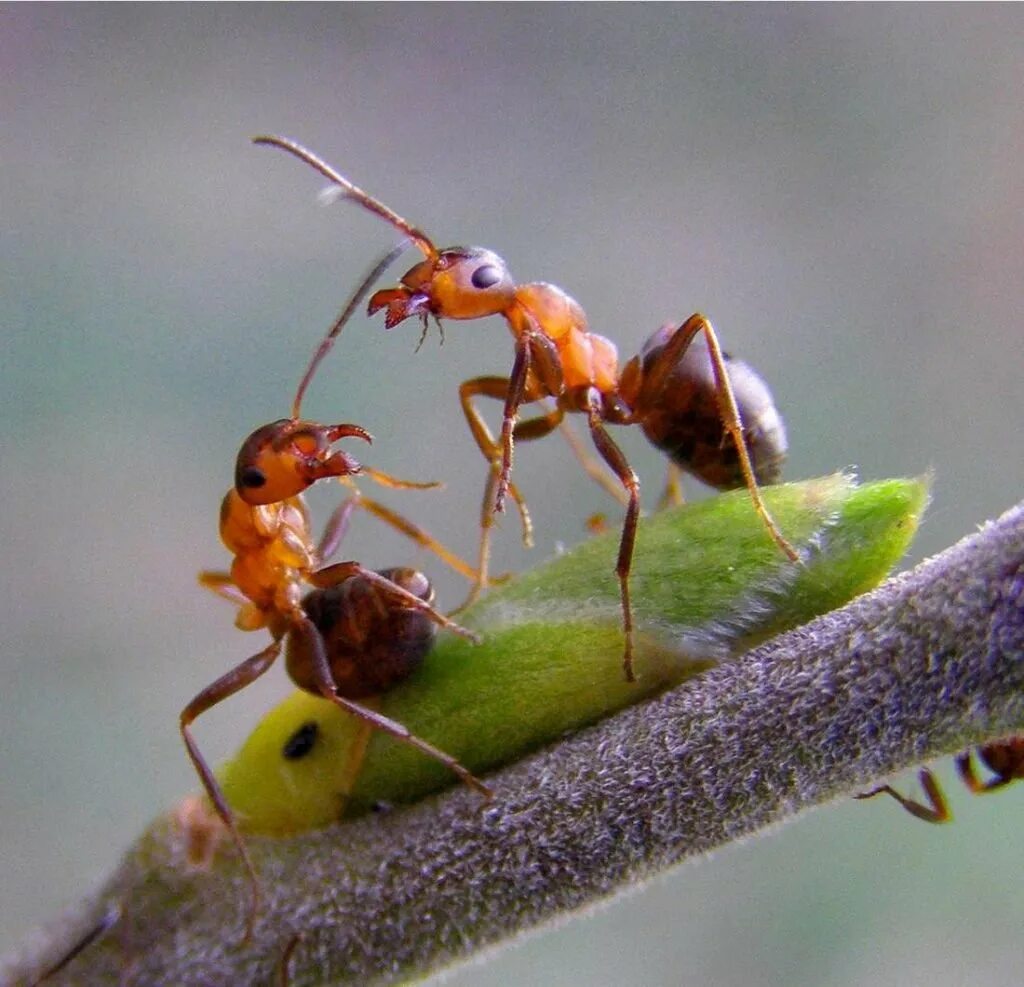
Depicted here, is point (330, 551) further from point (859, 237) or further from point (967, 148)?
point (967, 148)

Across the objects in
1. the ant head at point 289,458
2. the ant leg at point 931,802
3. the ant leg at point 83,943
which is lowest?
the ant leg at point 931,802

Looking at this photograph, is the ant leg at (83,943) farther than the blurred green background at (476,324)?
No

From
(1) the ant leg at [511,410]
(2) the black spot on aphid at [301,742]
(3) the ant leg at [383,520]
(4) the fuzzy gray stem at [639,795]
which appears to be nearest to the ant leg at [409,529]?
(3) the ant leg at [383,520]

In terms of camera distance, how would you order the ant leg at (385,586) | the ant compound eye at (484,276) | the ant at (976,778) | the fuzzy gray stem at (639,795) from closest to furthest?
the fuzzy gray stem at (639,795) → the ant leg at (385,586) → the ant at (976,778) → the ant compound eye at (484,276)

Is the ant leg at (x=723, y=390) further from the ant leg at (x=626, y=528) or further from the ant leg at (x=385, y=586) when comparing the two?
the ant leg at (x=385, y=586)

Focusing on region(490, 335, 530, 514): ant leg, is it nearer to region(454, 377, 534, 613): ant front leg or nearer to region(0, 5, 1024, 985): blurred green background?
region(454, 377, 534, 613): ant front leg

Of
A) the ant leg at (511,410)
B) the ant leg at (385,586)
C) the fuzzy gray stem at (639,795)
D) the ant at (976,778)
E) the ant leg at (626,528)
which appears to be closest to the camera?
the fuzzy gray stem at (639,795)

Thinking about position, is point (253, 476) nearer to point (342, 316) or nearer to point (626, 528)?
point (342, 316)
